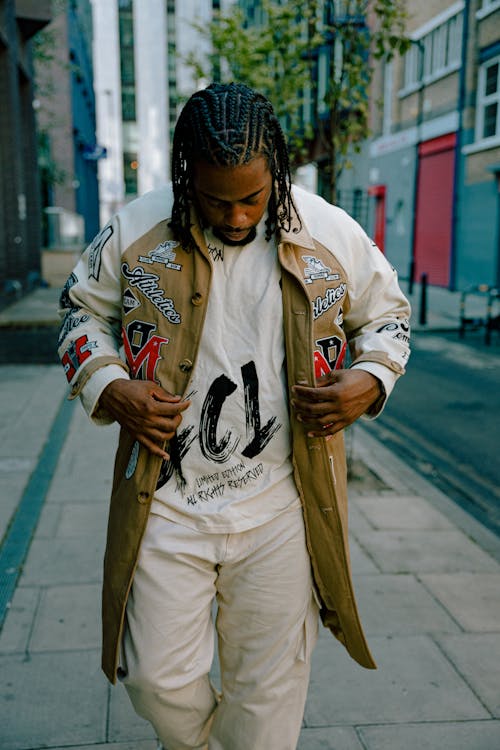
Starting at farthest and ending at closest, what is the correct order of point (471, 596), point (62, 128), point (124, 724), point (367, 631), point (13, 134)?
point (62, 128) → point (13, 134) → point (471, 596) → point (367, 631) → point (124, 724)

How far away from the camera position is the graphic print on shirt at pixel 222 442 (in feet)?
6.21

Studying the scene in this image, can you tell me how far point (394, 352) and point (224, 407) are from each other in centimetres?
46

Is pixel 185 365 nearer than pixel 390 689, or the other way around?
pixel 185 365

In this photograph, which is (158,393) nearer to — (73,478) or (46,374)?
(73,478)

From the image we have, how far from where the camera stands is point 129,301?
1.92 m

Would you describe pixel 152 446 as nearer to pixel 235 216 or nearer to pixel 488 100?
pixel 235 216

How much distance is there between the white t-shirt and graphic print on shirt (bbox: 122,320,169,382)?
107 mm

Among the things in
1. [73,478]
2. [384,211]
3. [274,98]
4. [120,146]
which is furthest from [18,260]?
[120,146]

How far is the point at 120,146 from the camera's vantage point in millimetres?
86500

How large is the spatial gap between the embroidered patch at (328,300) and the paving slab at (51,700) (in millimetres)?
1695

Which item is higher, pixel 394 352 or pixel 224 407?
pixel 394 352

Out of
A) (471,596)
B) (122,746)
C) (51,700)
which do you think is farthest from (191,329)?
(471,596)

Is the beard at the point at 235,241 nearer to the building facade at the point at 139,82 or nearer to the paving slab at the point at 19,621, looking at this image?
the paving slab at the point at 19,621

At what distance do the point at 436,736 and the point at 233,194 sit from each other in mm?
1991
